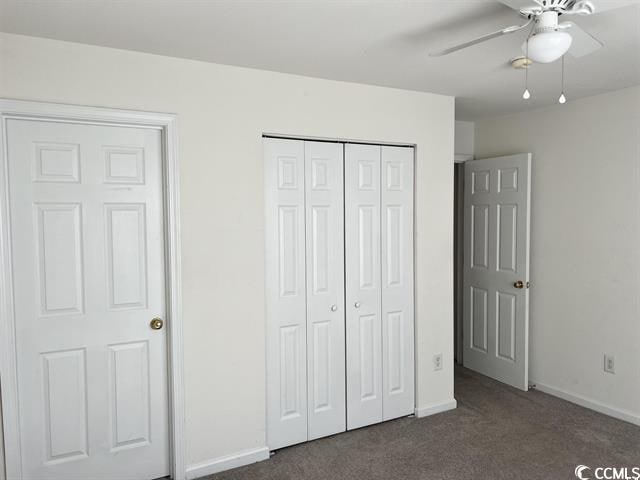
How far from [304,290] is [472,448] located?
144 centimetres

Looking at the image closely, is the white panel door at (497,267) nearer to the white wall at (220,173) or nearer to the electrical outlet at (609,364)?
the electrical outlet at (609,364)

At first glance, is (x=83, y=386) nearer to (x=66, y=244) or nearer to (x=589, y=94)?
(x=66, y=244)

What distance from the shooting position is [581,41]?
182 centimetres

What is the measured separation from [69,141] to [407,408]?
277cm

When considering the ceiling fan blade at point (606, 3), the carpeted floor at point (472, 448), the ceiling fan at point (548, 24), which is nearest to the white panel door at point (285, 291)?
the carpeted floor at point (472, 448)

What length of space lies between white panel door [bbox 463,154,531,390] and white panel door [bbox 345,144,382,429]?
1376 millimetres

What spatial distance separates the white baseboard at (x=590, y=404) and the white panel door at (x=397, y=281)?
1262mm

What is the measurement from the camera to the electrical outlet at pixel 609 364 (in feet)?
11.2

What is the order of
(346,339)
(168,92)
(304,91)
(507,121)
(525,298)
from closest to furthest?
(168,92) → (304,91) → (346,339) → (525,298) → (507,121)

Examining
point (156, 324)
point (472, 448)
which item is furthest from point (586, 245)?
point (156, 324)

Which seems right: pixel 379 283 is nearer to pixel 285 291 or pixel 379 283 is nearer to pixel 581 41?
pixel 285 291

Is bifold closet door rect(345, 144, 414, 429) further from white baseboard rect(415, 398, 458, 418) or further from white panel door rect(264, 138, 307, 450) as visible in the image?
white panel door rect(264, 138, 307, 450)

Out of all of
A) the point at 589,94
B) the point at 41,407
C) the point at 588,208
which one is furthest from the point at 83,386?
the point at 589,94

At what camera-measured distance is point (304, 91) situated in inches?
115
